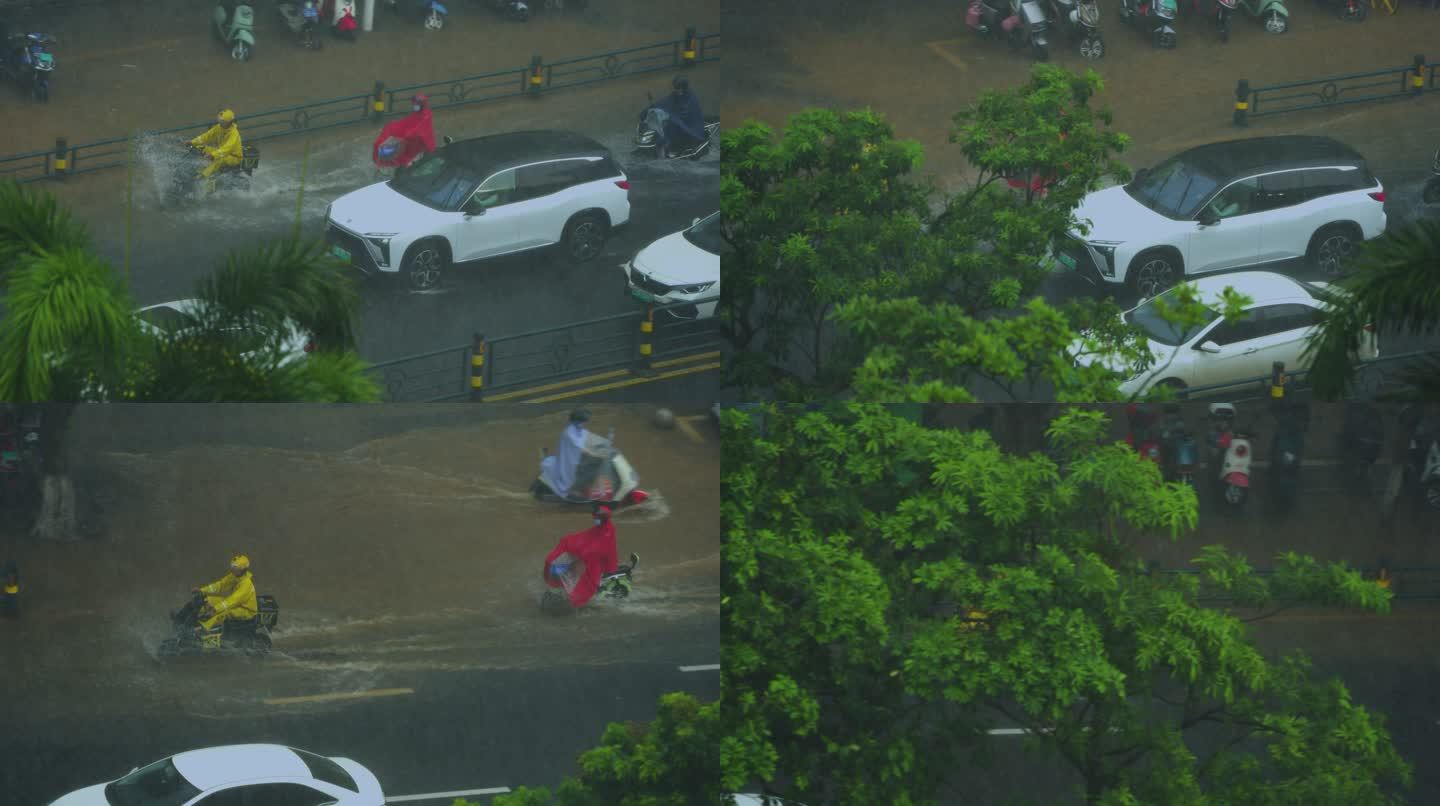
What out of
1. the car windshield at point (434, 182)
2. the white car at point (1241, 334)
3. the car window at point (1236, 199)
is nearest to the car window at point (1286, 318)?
the white car at point (1241, 334)

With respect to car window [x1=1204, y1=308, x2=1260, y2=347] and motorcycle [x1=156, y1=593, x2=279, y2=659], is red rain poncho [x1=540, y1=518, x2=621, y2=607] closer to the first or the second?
motorcycle [x1=156, y1=593, x2=279, y2=659]

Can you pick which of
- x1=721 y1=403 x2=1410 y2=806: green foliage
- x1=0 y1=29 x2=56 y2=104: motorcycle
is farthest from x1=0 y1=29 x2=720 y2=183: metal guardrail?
x1=721 y1=403 x2=1410 y2=806: green foliage

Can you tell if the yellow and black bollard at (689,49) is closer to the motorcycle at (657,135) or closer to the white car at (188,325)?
the motorcycle at (657,135)

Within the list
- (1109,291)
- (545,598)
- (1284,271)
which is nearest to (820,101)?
(1109,291)

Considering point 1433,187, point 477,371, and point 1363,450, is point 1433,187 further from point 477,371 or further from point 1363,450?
point 477,371

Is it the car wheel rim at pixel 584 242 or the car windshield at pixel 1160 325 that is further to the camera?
the car wheel rim at pixel 584 242

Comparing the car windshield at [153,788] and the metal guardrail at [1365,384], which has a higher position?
the metal guardrail at [1365,384]
